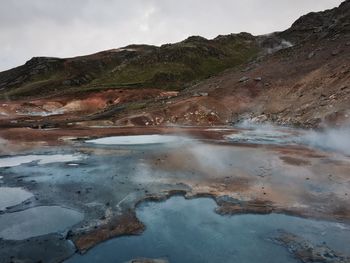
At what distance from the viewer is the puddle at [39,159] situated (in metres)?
25.9

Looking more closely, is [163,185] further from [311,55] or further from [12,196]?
[311,55]

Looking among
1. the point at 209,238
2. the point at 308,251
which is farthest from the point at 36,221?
the point at 308,251

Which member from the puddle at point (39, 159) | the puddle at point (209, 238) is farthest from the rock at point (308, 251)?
the puddle at point (39, 159)

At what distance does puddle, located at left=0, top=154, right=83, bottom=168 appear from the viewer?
25873mm

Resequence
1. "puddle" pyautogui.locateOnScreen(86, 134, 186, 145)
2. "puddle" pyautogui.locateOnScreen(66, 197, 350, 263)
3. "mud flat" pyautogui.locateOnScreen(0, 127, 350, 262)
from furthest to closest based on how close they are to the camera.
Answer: "puddle" pyautogui.locateOnScreen(86, 134, 186, 145) < "mud flat" pyautogui.locateOnScreen(0, 127, 350, 262) < "puddle" pyautogui.locateOnScreen(66, 197, 350, 263)

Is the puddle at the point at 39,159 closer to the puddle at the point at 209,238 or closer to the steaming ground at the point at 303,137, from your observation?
the puddle at the point at 209,238

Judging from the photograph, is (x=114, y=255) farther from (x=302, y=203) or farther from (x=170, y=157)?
(x=170, y=157)

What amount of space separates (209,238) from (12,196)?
9.19 m

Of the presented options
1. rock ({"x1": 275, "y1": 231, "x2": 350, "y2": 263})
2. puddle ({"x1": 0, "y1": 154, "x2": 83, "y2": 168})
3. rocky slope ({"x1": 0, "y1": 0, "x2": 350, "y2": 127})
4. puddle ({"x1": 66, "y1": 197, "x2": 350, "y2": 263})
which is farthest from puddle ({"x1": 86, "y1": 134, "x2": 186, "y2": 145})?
rock ({"x1": 275, "y1": 231, "x2": 350, "y2": 263})

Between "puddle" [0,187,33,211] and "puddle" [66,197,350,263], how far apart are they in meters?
5.17

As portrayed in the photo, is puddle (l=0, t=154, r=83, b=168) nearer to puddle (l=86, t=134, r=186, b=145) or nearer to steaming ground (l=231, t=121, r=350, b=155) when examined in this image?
puddle (l=86, t=134, r=186, b=145)

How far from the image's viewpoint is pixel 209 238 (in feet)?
44.8

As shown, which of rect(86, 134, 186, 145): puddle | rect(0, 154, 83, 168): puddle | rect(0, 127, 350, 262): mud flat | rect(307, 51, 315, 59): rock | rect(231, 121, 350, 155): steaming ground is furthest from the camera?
rect(307, 51, 315, 59): rock

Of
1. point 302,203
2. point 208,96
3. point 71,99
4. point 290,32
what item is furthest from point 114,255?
point 290,32
